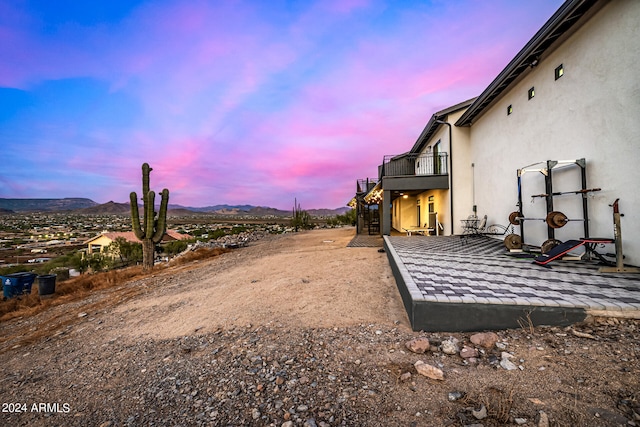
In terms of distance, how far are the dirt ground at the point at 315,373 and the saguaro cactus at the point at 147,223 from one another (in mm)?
8395

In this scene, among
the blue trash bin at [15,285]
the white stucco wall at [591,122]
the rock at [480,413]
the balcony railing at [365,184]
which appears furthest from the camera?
the balcony railing at [365,184]

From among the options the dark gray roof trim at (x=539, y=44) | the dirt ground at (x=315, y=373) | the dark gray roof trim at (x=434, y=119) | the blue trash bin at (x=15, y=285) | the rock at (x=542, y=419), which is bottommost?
the blue trash bin at (x=15, y=285)

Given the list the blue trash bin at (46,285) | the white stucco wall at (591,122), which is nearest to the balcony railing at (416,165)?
the white stucco wall at (591,122)

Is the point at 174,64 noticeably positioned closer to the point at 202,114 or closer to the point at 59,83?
the point at 202,114

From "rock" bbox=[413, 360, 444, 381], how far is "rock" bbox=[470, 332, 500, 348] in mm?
765

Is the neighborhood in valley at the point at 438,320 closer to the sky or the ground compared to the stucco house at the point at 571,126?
closer to the ground

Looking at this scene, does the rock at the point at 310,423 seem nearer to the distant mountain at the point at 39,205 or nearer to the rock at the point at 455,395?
the rock at the point at 455,395

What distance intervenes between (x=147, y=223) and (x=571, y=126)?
1653 cm

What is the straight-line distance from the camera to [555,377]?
87.0 inches

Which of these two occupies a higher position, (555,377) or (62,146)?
(62,146)

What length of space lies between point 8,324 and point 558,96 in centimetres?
1557

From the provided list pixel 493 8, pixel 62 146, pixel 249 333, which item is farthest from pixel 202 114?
pixel 62 146

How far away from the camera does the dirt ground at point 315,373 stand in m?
2.01

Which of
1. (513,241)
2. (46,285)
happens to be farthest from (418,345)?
(46,285)
